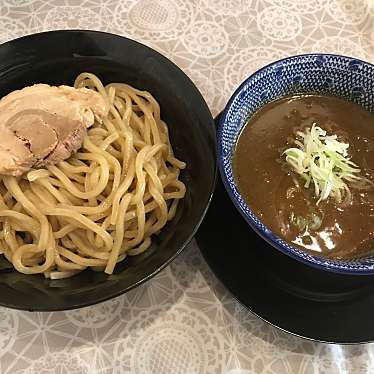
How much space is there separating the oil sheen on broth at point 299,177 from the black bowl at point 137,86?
0.43 feet

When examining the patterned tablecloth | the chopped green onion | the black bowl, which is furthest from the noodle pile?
the chopped green onion

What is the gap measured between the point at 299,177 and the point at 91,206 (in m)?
0.59

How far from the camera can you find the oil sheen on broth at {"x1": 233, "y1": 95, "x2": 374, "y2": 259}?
4.65 feet

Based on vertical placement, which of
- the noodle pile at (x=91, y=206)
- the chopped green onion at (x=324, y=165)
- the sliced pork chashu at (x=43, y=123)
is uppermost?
the chopped green onion at (x=324, y=165)

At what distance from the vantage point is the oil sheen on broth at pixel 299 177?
1417mm

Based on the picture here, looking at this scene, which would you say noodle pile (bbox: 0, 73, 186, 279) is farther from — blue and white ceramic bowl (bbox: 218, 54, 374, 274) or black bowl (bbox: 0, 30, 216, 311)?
blue and white ceramic bowl (bbox: 218, 54, 374, 274)

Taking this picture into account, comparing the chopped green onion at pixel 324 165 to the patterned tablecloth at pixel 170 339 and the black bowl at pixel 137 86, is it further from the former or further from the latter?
the patterned tablecloth at pixel 170 339

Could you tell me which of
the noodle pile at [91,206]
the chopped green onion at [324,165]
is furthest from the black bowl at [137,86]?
the chopped green onion at [324,165]

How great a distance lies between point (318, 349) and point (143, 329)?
48 cm

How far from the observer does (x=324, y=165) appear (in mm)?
1475

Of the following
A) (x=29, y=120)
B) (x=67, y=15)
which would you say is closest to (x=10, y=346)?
(x=29, y=120)

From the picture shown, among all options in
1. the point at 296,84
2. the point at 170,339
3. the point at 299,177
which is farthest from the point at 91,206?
the point at 296,84

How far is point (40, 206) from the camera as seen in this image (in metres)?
1.46

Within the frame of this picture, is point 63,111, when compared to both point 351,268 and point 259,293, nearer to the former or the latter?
point 259,293
